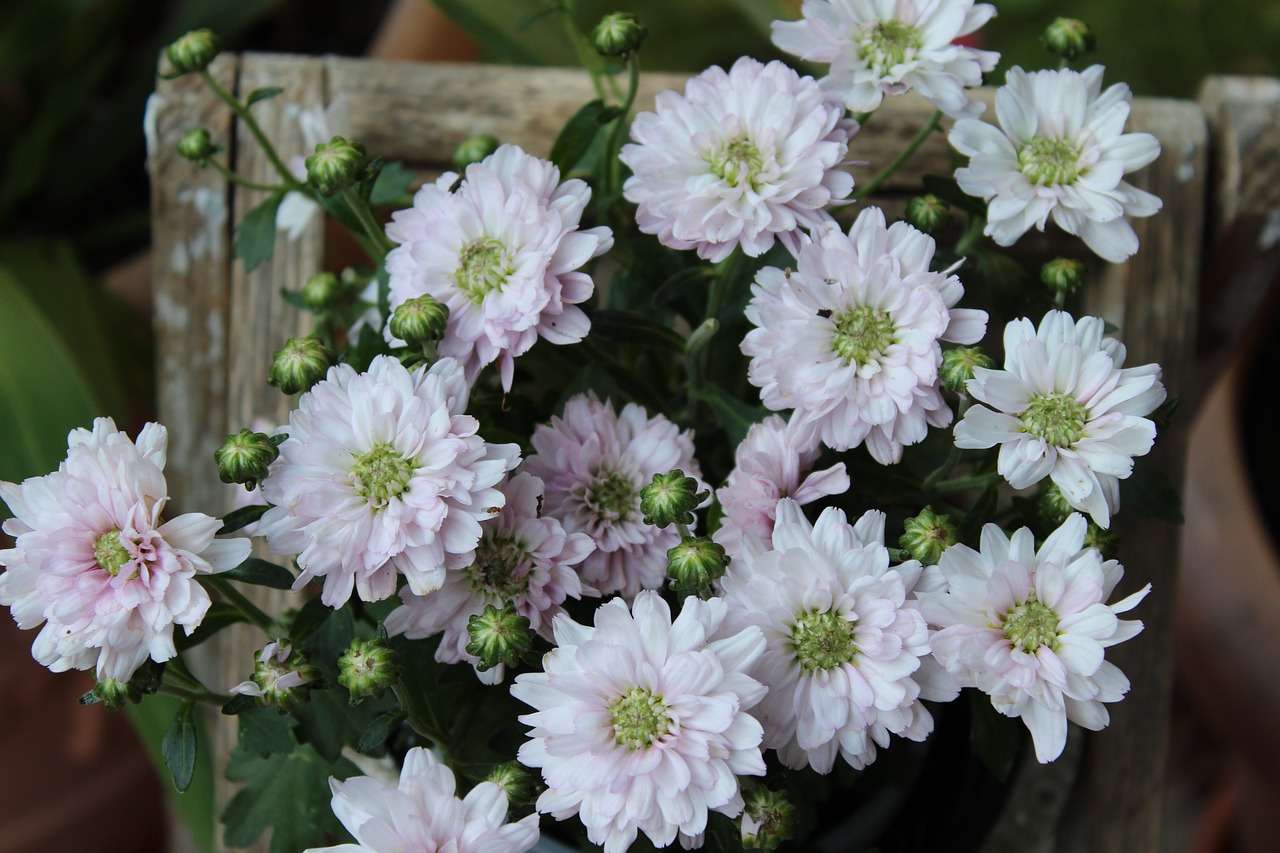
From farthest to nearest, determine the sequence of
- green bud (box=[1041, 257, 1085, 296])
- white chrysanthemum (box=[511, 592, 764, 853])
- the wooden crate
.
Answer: the wooden crate < green bud (box=[1041, 257, 1085, 296]) < white chrysanthemum (box=[511, 592, 764, 853])

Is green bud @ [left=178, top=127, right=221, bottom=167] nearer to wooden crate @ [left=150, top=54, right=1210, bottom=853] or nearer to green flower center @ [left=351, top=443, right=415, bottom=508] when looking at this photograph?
wooden crate @ [left=150, top=54, right=1210, bottom=853]

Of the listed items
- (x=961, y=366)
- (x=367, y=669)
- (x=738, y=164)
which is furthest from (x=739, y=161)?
(x=367, y=669)

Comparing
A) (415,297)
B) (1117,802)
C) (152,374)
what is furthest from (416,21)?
(1117,802)

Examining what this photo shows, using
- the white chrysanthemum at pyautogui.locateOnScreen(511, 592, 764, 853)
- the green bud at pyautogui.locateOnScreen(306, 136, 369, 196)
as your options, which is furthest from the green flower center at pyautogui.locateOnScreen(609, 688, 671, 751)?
the green bud at pyautogui.locateOnScreen(306, 136, 369, 196)

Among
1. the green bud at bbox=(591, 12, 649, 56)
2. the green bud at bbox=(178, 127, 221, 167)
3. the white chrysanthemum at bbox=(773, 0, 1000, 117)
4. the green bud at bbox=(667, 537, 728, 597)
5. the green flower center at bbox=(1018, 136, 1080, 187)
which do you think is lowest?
the green bud at bbox=(667, 537, 728, 597)

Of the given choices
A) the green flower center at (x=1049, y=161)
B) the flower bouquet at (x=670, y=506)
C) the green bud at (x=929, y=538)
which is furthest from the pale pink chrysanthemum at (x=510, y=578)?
the green flower center at (x=1049, y=161)

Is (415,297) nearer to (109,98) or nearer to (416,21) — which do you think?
(416,21)

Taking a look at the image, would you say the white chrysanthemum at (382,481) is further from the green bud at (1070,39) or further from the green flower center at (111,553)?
the green bud at (1070,39)
